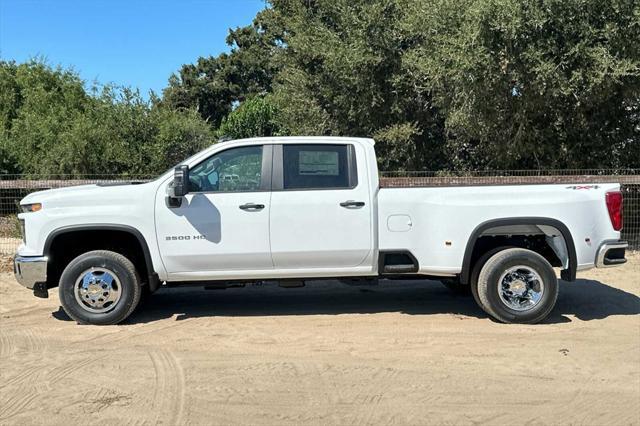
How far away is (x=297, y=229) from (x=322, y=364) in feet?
5.30

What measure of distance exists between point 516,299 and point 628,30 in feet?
21.5

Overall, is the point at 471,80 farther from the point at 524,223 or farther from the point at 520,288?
the point at 520,288

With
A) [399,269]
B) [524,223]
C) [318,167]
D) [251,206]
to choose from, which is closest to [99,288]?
[251,206]

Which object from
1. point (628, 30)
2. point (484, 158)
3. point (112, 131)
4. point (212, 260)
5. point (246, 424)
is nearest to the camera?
point (246, 424)

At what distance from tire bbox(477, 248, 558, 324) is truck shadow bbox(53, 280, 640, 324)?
404mm

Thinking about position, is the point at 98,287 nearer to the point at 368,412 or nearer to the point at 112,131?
the point at 368,412

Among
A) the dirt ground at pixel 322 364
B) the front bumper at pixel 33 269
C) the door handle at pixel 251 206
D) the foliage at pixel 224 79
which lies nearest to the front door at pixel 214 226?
the door handle at pixel 251 206

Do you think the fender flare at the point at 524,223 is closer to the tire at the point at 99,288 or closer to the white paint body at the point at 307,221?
the white paint body at the point at 307,221

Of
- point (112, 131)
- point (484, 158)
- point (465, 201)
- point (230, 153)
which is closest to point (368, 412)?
point (465, 201)

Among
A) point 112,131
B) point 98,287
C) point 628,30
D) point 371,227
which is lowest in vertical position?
point 98,287

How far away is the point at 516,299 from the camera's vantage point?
20.9ft

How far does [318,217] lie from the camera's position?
248 inches

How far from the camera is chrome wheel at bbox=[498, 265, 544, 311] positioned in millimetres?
6336

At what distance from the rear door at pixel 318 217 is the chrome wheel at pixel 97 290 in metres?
1.75
